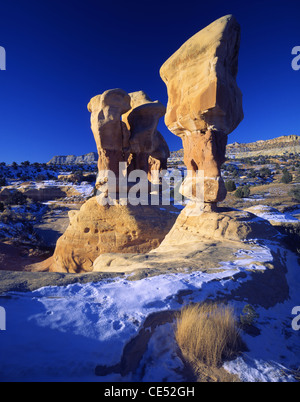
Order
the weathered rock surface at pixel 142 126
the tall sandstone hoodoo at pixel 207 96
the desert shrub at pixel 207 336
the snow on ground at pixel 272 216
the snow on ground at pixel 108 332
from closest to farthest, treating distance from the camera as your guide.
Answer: the snow on ground at pixel 108 332 → the desert shrub at pixel 207 336 → the tall sandstone hoodoo at pixel 207 96 → the snow on ground at pixel 272 216 → the weathered rock surface at pixel 142 126

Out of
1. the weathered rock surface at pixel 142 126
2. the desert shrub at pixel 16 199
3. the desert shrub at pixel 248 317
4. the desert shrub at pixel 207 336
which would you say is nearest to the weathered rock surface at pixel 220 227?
the desert shrub at pixel 248 317

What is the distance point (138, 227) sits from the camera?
8.21 m

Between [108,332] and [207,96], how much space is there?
500 centimetres

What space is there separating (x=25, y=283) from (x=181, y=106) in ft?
17.1

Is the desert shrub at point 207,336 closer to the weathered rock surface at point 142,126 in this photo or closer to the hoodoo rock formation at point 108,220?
the hoodoo rock formation at point 108,220

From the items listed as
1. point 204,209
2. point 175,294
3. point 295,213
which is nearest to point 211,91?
point 204,209

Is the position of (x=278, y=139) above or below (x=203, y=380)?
above

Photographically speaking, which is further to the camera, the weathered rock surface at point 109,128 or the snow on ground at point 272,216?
the weathered rock surface at point 109,128

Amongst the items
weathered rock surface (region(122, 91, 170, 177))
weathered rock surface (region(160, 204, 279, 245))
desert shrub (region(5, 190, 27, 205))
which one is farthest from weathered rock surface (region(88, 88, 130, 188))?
desert shrub (region(5, 190, 27, 205))

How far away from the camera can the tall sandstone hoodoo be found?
4.71 m

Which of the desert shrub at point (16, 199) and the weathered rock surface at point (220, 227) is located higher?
the desert shrub at point (16, 199)

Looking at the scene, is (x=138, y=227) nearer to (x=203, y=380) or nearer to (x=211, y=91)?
(x=211, y=91)

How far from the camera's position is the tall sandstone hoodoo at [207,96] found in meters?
4.71

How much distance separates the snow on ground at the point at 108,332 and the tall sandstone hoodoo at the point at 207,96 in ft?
11.6
